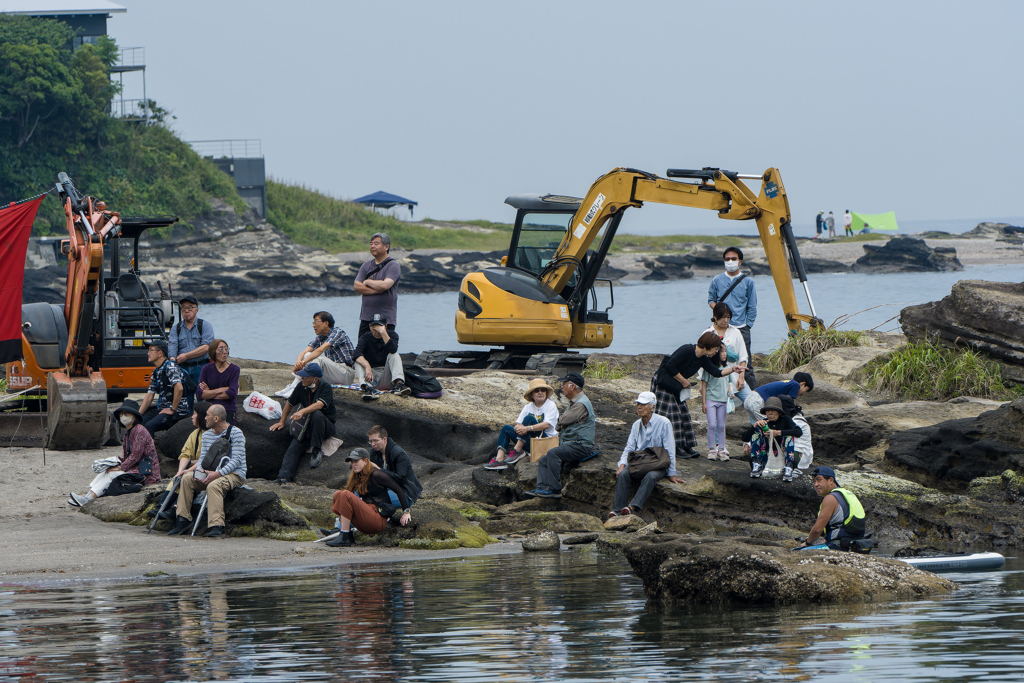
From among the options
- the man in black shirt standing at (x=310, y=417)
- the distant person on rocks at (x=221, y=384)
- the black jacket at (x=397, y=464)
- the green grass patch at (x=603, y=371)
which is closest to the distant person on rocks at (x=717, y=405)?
the black jacket at (x=397, y=464)

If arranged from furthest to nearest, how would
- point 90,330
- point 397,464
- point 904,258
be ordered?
1. point 904,258
2. point 90,330
3. point 397,464

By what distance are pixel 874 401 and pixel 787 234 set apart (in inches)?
116

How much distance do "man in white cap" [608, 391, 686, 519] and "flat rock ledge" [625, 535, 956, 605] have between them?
324 centimetres

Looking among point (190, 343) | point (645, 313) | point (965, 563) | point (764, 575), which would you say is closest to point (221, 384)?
point (190, 343)

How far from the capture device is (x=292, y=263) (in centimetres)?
6444

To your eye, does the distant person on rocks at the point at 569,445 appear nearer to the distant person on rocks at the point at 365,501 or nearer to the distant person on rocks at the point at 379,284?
the distant person on rocks at the point at 365,501

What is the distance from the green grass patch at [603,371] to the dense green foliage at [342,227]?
4661 cm

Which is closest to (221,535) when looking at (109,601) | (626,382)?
(109,601)

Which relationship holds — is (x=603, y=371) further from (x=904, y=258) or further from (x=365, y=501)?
(x=904, y=258)

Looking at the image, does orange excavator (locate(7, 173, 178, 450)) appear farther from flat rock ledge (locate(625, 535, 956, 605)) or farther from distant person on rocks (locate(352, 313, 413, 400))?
flat rock ledge (locate(625, 535, 956, 605))

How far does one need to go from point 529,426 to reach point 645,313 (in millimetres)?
41500

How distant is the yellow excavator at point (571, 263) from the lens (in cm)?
1795

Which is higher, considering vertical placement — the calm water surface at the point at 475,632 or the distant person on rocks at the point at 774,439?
the distant person on rocks at the point at 774,439

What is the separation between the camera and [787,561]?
8.59 metres
